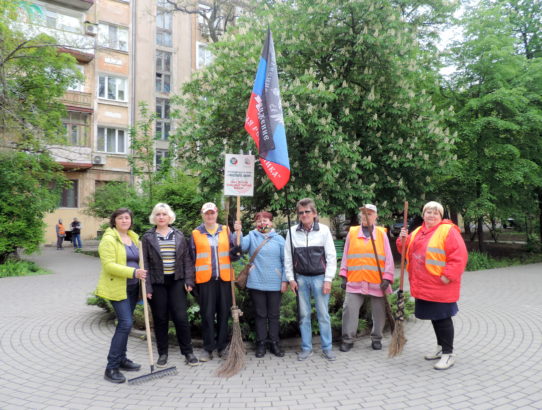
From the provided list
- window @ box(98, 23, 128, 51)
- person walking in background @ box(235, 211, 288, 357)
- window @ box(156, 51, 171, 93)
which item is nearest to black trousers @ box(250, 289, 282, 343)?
person walking in background @ box(235, 211, 288, 357)

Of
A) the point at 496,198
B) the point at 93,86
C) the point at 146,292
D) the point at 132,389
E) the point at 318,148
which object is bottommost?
the point at 132,389

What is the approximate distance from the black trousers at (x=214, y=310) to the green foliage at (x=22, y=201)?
11261 mm

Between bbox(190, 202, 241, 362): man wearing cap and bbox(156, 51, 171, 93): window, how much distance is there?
98.7 feet

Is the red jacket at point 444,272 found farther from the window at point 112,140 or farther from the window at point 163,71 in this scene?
the window at point 163,71

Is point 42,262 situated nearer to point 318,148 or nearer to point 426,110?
point 318,148

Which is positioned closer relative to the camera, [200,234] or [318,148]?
[200,234]

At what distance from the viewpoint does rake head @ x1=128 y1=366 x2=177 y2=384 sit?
4523 mm

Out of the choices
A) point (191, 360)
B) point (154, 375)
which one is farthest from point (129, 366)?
point (191, 360)

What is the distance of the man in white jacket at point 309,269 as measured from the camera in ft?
17.6

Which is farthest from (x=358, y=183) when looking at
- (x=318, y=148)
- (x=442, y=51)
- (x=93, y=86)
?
(x=93, y=86)

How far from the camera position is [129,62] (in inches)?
1166

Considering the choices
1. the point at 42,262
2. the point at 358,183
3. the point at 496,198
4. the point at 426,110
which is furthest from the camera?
the point at 42,262

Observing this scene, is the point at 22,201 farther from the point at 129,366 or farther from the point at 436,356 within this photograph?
the point at 436,356

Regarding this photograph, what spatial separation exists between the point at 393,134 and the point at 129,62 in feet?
75.6
